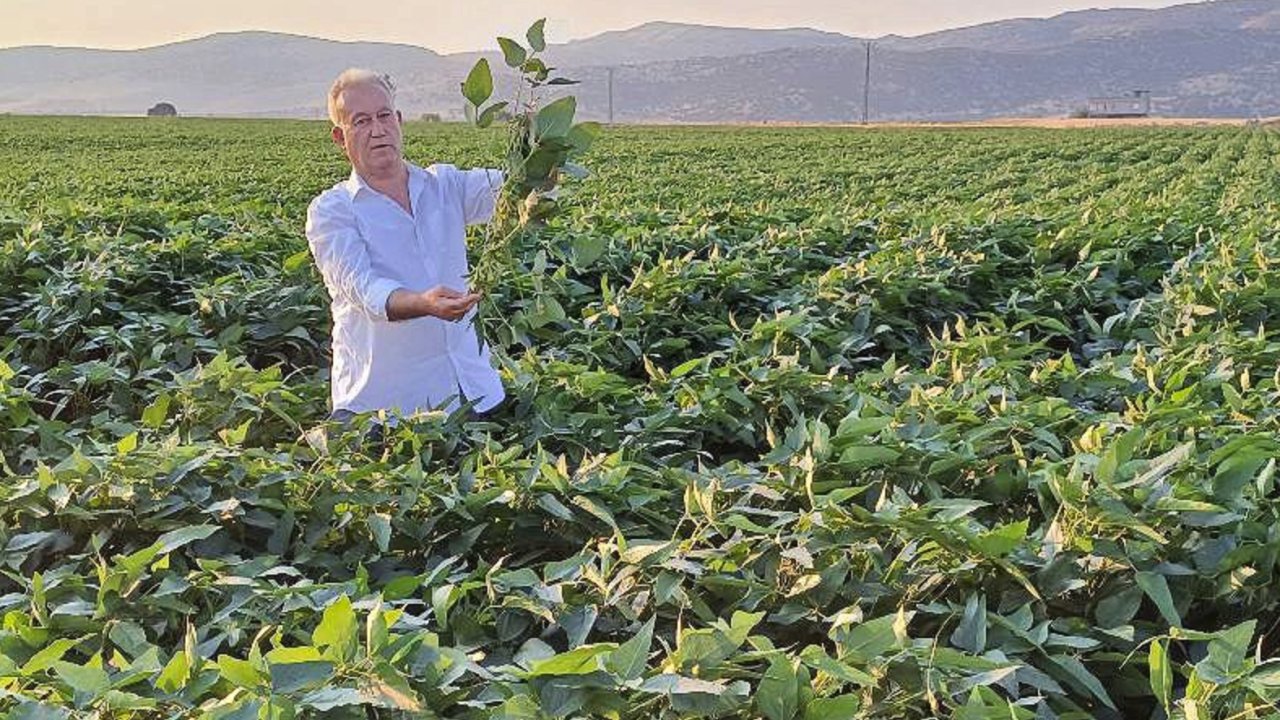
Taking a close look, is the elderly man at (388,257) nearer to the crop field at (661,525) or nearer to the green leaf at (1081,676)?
the crop field at (661,525)

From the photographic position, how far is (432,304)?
287 centimetres

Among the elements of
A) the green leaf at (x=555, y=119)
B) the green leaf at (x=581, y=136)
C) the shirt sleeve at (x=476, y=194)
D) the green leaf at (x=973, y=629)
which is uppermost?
the green leaf at (x=555, y=119)

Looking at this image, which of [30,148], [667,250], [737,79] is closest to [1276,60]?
[737,79]

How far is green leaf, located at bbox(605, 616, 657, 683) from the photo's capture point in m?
1.53

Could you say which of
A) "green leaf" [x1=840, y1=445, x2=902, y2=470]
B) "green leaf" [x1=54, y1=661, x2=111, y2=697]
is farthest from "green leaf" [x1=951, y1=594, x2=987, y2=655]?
"green leaf" [x1=54, y1=661, x2=111, y2=697]

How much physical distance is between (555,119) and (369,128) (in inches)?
29.2

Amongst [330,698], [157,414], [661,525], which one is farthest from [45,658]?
[157,414]

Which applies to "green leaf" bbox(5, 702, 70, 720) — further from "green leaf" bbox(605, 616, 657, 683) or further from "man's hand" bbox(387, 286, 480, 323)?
"man's hand" bbox(387, 286, 480, 323)

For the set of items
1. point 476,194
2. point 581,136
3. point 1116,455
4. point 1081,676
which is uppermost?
point 581,136

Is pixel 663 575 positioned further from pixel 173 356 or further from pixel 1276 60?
pixel 1276 60

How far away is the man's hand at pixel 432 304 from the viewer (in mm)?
2811

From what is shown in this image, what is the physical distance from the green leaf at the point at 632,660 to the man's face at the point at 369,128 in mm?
1949

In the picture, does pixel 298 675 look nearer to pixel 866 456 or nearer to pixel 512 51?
pixel 866 456

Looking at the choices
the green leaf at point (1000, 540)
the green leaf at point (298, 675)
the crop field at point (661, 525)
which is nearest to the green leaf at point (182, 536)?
the crop field at point (661, 525)
